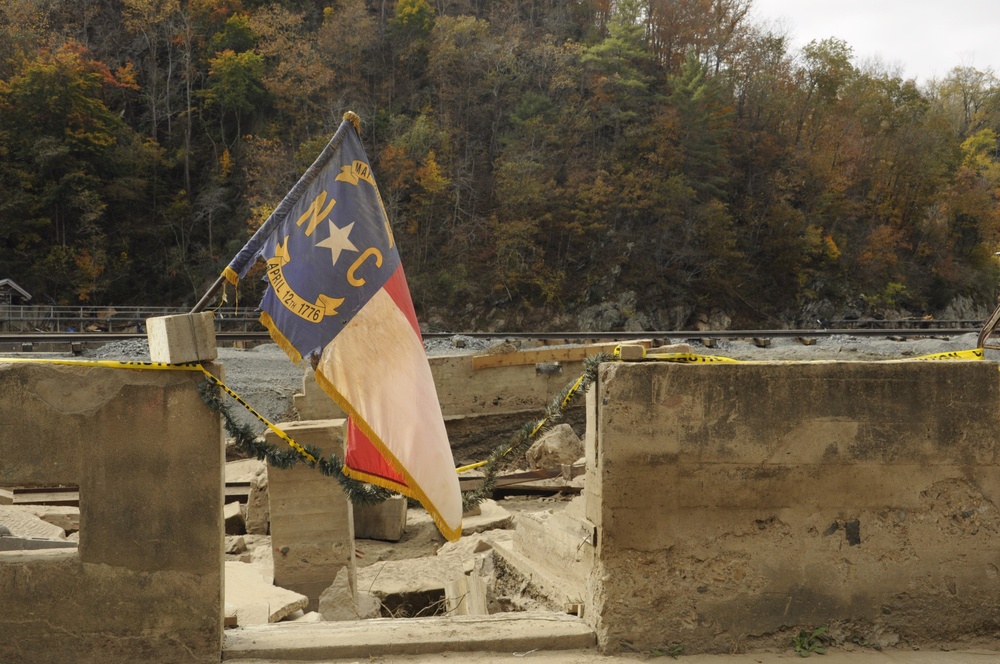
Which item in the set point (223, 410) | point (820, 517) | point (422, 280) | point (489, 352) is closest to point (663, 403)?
point (820, 517)

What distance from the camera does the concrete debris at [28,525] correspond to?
26.4 feet

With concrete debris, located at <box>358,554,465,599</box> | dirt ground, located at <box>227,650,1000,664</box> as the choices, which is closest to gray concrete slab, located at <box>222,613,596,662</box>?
dirt ground, located at <box>227,650,1000,664</box>

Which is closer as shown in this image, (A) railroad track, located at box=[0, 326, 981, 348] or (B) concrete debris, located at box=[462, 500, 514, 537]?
(B) concrete debris, located at box=[462, 500, 514, 537]

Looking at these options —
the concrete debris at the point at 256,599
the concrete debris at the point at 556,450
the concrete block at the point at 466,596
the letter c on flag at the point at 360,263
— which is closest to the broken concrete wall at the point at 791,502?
the letter c on flag at the point at 360,263

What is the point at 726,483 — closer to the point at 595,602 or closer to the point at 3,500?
the point at 595,602

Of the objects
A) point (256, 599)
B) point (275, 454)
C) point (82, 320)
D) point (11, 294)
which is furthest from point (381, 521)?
point (11, 294)

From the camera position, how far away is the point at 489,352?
1828cm

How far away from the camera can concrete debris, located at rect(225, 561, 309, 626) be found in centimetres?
586

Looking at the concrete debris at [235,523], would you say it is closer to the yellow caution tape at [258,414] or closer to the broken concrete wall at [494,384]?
the yellow caution tape at [258,414]

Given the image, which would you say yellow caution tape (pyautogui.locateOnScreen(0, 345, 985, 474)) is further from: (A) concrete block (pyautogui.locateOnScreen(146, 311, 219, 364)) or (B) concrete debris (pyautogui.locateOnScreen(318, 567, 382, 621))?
(B) concrete debris (pyautogui.locateOnScreen(318, 567, 382, 621))

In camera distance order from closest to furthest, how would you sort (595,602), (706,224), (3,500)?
(595,602), (3,500), (706,224)

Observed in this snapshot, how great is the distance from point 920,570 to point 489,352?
13805 mm

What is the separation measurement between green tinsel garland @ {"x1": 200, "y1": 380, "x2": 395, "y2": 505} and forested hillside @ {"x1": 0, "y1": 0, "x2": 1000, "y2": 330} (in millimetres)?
29546

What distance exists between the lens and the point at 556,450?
44.8ft
